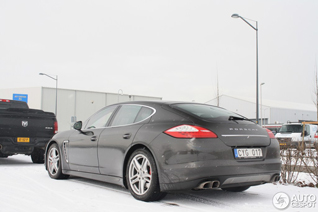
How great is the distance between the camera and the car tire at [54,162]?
23.3 ft

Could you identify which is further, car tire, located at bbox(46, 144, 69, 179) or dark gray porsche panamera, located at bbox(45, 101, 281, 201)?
car tire, located at bbox(46, 144, 69, 179)

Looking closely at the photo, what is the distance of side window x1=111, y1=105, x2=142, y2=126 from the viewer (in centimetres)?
563

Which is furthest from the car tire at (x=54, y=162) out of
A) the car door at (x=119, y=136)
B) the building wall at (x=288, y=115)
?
the building wall at (x=288, y=115)

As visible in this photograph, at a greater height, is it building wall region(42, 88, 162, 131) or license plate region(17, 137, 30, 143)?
building wall region(42, 88, 162, 131)

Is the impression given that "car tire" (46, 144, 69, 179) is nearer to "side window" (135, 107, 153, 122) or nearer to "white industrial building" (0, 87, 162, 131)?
"side window" (135, 107, 153, 122)

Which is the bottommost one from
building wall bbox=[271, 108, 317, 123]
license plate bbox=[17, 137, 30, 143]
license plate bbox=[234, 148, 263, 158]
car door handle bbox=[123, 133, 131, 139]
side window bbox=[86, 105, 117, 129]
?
license plate bbox=[17, 137, 30, 143]

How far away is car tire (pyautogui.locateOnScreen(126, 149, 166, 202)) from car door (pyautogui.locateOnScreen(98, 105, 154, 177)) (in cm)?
23

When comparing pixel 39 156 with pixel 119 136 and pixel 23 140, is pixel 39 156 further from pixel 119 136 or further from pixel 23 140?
pixel 119 136

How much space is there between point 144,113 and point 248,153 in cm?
156

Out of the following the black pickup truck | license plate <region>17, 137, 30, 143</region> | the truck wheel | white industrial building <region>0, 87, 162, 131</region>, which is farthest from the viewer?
white industrial building <region>0, 87, 162, 131</region>

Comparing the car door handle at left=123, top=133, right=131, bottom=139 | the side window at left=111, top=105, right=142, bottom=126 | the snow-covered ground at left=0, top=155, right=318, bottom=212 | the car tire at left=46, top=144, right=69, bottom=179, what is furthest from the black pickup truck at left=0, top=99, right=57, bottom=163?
the car door handle at left=123, top=133, right=131, bottom=139

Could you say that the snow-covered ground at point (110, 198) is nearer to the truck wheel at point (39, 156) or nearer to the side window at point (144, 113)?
the side window at point (144, 113)

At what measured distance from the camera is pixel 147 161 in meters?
4.93

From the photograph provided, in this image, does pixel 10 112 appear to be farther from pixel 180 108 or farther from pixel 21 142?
pixel 180 108
